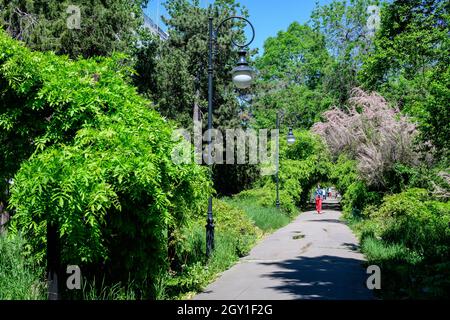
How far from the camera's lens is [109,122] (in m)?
5.96

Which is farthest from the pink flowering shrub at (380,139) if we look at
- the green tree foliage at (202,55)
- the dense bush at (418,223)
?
the green tree foliage at (202,55)

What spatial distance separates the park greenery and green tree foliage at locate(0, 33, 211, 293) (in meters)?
0.02

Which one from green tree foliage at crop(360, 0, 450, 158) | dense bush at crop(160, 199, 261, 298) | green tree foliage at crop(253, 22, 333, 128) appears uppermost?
green tree foliage at crop(253, 22, 333, 128)

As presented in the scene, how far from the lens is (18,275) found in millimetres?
5949

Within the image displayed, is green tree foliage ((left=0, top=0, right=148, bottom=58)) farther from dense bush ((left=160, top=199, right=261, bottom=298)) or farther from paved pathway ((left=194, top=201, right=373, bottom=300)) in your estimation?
paved pathway ((left=194, top=201, right=373, bottom=300))

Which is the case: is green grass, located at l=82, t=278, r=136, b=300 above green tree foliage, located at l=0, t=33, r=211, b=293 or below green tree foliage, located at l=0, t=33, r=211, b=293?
below

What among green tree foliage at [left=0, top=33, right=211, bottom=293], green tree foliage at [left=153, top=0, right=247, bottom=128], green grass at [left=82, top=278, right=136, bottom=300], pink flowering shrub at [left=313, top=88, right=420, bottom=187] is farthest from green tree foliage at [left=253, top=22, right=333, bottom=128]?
green grass at [left=82, top=278, right=136, bottom=300]

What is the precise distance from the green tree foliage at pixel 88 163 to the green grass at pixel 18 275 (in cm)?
27

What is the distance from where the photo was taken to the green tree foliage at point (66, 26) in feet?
52.9

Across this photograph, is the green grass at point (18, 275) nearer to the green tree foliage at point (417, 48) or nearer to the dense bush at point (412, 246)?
the dense bush at point (412, 246)

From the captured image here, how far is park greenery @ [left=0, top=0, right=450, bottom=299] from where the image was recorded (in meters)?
5.42
